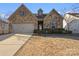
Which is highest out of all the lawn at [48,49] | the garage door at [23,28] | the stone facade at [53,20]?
Result: the stone facade at [53,20]

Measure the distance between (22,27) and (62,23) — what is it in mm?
4596

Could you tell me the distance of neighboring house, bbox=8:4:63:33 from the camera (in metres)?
23.5

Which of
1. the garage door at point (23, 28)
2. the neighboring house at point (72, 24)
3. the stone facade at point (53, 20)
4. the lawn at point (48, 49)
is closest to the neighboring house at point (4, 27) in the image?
the garage door at point (23, 28)

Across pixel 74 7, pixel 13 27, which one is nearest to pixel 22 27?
pixel 13 27

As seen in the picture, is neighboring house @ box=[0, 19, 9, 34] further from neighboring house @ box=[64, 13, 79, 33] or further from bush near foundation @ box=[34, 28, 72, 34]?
neighboring house @ box=[64, 13, 79, 33]

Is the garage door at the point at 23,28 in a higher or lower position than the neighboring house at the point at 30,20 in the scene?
lower

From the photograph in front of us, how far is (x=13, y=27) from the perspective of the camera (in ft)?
75.4

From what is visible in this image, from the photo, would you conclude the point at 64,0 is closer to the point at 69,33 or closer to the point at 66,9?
the point at 66,9

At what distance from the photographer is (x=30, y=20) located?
26.4m

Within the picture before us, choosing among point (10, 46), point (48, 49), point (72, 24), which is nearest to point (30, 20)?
point (72, 24)

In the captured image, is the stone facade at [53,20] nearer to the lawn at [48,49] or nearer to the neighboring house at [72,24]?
the neighboring house at [72,24]

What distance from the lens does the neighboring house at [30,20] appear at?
77.3 ft

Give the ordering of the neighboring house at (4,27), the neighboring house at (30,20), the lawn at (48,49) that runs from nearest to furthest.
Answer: the lawn at (48,49)
the neighboring house at (30,20)
the neighboring house at (4,27)

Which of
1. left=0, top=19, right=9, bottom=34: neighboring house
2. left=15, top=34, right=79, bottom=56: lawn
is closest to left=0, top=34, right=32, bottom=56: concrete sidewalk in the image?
left=15, top=34, right=79, bottom=56: lawn
